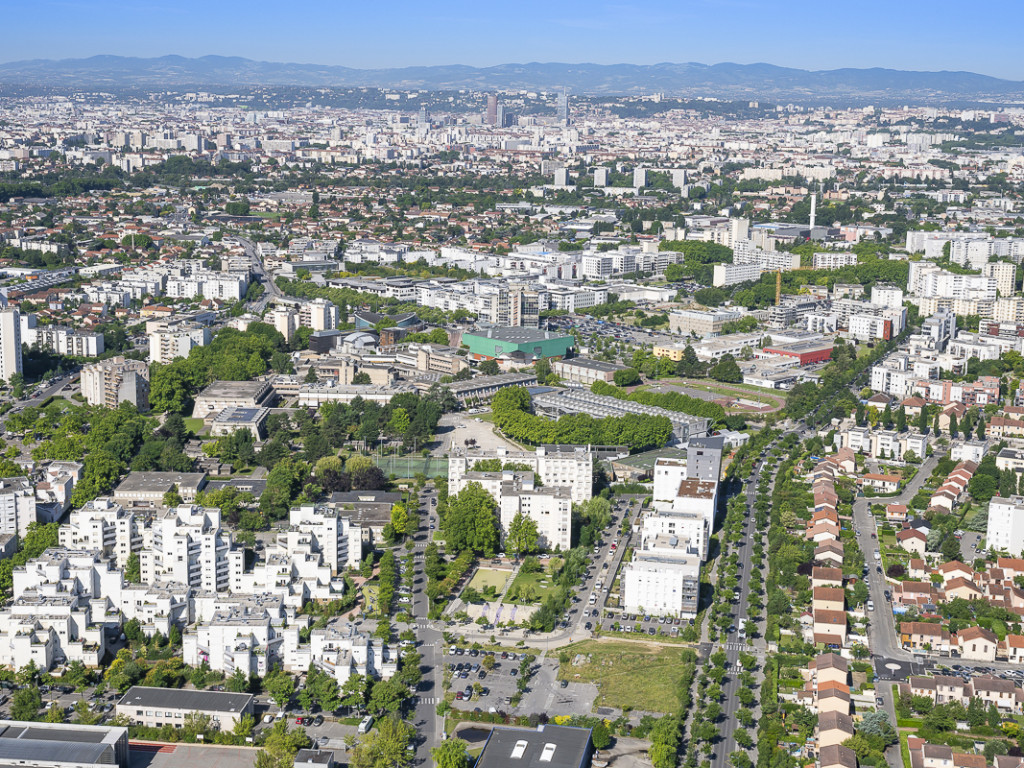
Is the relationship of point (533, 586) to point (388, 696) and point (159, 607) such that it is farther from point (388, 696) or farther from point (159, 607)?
point (159, 607)

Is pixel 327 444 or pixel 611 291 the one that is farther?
pixel 611 291

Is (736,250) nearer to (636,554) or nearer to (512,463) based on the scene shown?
(512,463)

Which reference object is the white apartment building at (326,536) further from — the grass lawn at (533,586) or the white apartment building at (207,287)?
the white apartment building at (207,287)

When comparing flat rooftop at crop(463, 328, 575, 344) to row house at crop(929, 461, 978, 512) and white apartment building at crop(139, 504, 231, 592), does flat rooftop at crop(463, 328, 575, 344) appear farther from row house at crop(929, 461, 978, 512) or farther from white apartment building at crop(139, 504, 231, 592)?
white apartment building at crop(139, 504, 231, 592)

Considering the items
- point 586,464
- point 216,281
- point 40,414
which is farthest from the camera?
point 216,281

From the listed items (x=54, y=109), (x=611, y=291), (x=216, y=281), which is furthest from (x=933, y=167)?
(x=54, y=109)

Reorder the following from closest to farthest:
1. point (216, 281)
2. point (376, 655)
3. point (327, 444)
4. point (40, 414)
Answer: point (376, 655) → point (327, 444) → point (40, 414) → point (216, 281)

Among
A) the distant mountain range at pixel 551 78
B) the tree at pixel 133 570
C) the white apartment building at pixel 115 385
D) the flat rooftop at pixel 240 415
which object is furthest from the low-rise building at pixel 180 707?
the distant mountain range at pixel 551 78

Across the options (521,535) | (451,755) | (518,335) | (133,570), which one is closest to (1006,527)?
(521,535)
